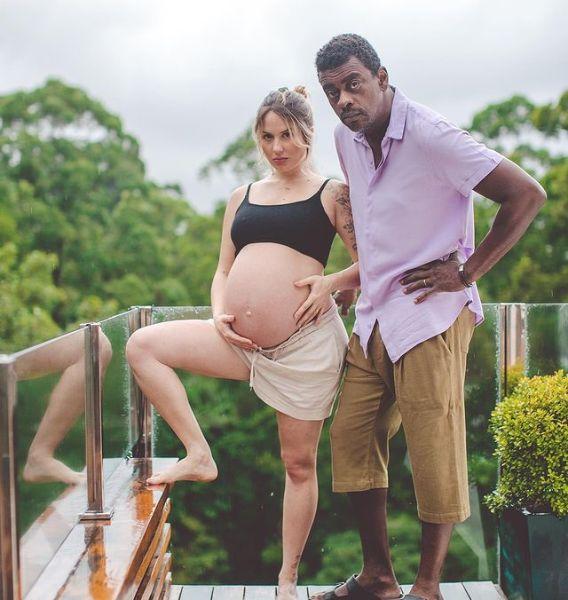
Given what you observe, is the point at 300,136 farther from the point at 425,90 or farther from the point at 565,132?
the point at 425,90

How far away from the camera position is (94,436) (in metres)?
2.47

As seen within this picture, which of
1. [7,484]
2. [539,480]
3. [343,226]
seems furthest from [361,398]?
[7,484]

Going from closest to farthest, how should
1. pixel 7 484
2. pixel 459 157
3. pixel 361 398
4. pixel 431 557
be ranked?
pixel 7 484 < pixel 459 157 < pixel 431 557 < pixel 361 398

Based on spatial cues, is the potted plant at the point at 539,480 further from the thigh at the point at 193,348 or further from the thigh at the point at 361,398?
the thigh at the point at 193,348

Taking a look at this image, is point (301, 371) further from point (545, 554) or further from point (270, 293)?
point (545, 554)

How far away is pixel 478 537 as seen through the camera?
3600 millimetres

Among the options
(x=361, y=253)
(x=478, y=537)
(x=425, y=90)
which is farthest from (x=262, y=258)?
(x=425, y=90)

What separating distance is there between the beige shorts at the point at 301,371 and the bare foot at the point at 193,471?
0.91ft

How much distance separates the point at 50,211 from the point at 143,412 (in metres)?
16.8

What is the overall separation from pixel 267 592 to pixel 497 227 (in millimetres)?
1757

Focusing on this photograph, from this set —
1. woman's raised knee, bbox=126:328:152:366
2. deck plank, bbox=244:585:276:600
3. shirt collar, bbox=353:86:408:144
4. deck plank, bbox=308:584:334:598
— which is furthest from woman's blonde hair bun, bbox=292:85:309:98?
deck plank, bbox=244:585:276:600

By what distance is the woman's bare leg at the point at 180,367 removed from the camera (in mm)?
2779

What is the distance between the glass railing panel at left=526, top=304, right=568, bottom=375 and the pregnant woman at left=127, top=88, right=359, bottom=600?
95 centimetres

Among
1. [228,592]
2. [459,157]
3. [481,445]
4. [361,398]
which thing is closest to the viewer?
[459,157]
